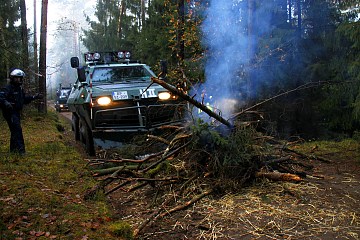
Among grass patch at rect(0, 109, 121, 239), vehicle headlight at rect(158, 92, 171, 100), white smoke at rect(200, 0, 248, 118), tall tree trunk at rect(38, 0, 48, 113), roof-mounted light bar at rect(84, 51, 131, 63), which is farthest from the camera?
tall tree trunk at rect(38, 0, 48, 113)

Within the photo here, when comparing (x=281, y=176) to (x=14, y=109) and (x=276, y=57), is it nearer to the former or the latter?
(x=14, y=109)

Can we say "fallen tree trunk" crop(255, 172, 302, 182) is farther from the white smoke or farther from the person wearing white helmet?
the white smoke

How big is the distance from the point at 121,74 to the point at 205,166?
183 inches

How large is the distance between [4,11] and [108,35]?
1428cm

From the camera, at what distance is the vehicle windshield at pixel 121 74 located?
29.4 feet

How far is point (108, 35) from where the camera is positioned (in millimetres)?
32156

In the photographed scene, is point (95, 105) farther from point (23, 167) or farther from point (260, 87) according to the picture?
point (260, 87)

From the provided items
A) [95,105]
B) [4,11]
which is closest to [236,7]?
[95,105]

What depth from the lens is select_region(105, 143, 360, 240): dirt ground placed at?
12.3 feet

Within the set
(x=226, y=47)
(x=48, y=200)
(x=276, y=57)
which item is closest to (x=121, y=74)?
(x=226, y=47)

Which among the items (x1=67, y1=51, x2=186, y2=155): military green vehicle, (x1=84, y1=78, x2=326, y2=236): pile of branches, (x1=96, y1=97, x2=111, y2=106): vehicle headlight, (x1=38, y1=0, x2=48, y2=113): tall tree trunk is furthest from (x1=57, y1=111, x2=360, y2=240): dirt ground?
(x1=38, y1=0, x2=48, y2=113): tall tree trunk

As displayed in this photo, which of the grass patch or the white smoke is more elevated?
the white smoke

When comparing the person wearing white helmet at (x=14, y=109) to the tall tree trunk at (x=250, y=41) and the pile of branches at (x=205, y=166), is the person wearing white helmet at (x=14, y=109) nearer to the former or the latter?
the pile of branches at (x=205, y=166)

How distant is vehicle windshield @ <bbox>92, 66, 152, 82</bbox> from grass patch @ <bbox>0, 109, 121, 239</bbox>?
7.15 feet
